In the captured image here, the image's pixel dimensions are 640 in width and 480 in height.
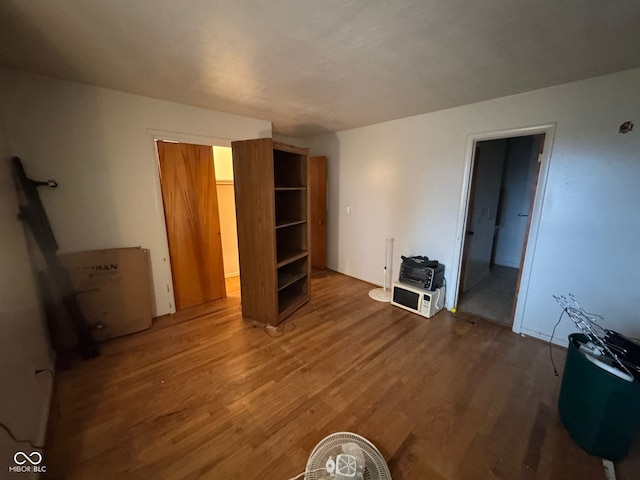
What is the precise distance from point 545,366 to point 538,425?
30.9 inches

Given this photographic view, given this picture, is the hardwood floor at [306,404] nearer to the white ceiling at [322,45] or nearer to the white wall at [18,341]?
the white wall at [18,341]

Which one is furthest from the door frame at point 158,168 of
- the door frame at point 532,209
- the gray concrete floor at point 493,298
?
the gray concrete floor at point 493,298

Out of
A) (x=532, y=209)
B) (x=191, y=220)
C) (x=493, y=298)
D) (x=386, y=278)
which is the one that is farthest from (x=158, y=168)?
(x=493, y=298)

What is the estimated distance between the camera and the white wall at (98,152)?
2084 mm

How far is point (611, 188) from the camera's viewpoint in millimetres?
2055

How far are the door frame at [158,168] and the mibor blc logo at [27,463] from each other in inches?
68.2

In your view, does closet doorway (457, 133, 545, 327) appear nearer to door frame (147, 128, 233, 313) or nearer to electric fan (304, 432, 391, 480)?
electric fan (304, 432, 391, 480)

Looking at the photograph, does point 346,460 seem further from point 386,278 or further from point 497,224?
point 497,224

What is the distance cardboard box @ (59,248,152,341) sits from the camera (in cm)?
234

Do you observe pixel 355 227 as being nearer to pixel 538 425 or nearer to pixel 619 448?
pixel 538 425

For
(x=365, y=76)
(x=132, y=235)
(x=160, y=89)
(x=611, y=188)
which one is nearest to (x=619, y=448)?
(x=611, y=188)

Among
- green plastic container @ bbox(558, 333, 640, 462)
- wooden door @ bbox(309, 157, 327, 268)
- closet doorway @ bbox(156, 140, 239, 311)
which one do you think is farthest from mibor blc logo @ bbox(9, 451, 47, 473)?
wooden door @ bbox(309, 157, 327, 268)

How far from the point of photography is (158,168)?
2.73 meters

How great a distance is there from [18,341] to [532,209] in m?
4.18
